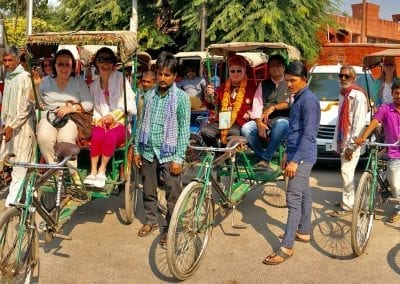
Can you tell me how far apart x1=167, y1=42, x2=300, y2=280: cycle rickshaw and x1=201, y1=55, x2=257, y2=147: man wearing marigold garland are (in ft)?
1.57

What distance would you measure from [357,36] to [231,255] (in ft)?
100

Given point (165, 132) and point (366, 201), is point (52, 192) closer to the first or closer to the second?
point (165, 132)

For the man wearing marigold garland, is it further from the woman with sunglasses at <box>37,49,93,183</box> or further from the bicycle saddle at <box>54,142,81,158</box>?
the bicycle saddle at <box>54,142,81,158</box>

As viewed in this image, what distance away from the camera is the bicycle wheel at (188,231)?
4.57m

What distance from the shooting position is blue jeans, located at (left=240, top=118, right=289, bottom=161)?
6.67 metres

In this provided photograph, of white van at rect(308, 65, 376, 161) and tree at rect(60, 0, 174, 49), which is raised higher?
tree at rect(60, 0, 174, 49)

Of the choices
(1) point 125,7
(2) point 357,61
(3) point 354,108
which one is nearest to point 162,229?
(3) point 354,108

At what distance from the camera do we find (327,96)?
11.2 metres

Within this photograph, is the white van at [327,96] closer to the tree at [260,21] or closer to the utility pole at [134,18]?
the tree at [260,21]

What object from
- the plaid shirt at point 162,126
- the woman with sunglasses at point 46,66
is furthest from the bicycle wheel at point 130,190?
the woman with sunglasses at point 46,66

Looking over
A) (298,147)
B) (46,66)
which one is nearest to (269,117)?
(298,147)

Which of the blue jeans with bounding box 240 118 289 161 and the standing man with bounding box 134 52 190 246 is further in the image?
the blue jeans with bounding box 240 118 289 161

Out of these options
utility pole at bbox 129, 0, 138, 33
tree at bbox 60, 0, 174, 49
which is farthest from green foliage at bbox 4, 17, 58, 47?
utility pole at bbox 129, 0, 138, 33

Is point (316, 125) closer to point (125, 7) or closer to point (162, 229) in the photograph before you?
point (162, 229)
